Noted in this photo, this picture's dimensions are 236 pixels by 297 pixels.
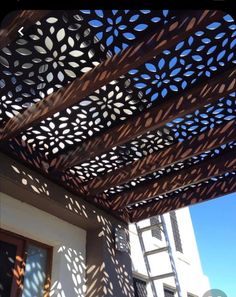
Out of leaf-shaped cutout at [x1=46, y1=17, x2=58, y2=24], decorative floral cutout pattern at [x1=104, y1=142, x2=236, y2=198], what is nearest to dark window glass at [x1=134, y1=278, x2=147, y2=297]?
decorative floral cutout pattern at [x1=104, y1=142, x2=236, y2=198]

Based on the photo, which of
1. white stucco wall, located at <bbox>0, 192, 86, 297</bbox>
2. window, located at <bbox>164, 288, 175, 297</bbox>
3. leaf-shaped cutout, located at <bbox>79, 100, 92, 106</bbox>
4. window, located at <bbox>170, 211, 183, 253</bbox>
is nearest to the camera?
leaf-shaped cutout, located at <bbox>79, 100, 92, 106</bbox>

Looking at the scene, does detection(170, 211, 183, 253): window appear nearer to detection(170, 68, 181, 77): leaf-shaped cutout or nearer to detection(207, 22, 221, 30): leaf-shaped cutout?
detection(170, 68, 181, 77): leaf-shaped cutout

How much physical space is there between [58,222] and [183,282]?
173 inches

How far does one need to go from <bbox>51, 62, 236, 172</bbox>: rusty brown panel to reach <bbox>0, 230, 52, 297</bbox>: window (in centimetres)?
86

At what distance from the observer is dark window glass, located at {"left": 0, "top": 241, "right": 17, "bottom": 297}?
3.15 m

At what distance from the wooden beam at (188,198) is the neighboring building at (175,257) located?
0.99 meters

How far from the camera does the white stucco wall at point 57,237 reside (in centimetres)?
338

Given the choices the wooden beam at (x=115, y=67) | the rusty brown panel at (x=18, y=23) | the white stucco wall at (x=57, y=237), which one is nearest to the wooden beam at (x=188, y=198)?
the white stucco wall at (x=57, y=237)

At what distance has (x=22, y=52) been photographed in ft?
8.05

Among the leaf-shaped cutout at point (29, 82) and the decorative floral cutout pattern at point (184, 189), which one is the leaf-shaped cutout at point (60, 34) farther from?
the decorative floral cutout pattern at point (184, 189)

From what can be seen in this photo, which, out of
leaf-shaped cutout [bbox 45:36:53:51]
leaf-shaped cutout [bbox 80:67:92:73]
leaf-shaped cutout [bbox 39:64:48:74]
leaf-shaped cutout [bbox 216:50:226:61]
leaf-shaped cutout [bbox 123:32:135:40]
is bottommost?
leaf-shaped cutout [bbox 216:50:226:61]

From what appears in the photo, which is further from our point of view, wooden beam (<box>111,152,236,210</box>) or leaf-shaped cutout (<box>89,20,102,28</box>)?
→ wooden beam (<box>111,152,236,210</box>)

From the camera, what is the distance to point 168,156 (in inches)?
140

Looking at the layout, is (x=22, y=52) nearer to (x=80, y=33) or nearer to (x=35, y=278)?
(x=80, y=33)
